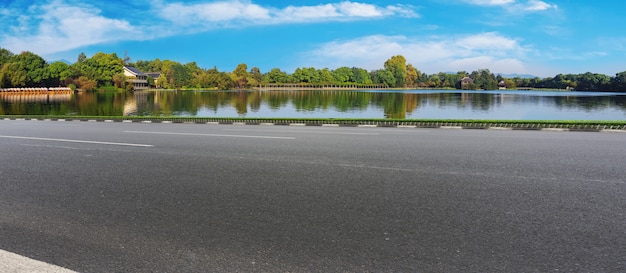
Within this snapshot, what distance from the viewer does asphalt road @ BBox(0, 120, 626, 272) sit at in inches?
136

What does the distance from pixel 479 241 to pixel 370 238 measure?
99 centimetres

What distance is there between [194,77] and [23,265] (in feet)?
474

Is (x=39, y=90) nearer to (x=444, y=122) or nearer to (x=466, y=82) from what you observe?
(x=444, y=122)

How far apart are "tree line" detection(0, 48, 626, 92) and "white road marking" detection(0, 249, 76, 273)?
11687 centimetres

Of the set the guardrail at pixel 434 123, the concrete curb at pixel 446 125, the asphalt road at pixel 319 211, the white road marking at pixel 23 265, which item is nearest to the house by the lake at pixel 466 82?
the guardrail at pixel 434 123

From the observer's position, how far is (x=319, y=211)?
464cm

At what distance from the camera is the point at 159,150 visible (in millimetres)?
9383

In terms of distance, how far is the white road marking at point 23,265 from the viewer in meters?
3.29

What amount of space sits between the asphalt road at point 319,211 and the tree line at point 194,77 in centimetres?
11437

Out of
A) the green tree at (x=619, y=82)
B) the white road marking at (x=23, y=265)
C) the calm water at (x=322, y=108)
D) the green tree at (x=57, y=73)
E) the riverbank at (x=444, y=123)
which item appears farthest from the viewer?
the green tree at (x=619, y=82)

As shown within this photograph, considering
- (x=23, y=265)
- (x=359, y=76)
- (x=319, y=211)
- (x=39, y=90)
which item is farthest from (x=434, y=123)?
(x=359, y=76)

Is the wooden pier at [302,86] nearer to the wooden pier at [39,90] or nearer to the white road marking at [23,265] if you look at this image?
the wooden pier at [39,90]

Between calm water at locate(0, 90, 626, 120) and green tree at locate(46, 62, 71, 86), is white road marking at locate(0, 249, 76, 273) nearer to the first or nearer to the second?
calm water at locate(0, 90, 626, 120)

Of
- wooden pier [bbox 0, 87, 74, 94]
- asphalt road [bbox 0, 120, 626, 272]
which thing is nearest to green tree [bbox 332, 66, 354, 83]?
wooden pier [bbox 0, 87, 74, 94]
